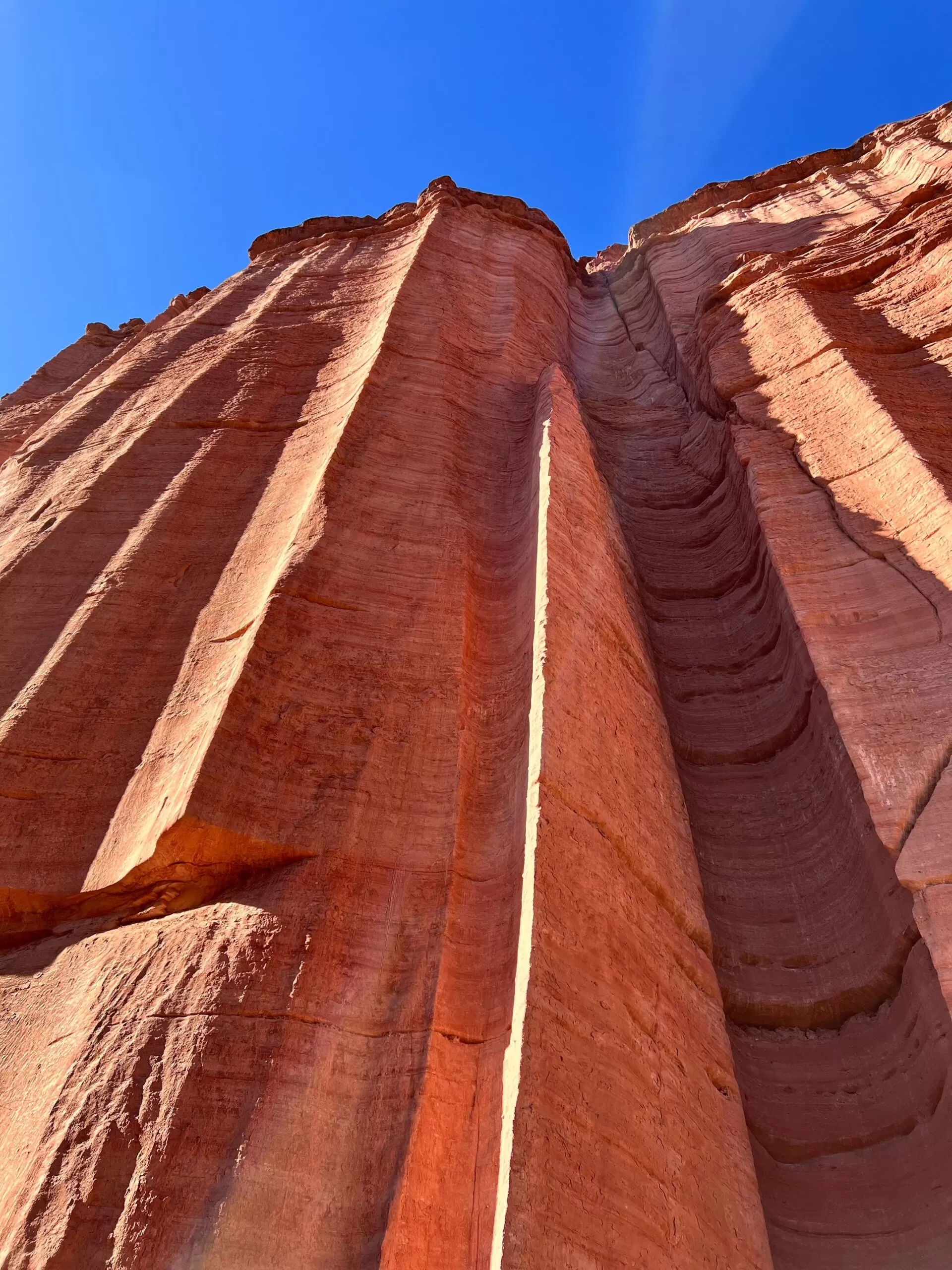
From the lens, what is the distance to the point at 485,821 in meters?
4.46

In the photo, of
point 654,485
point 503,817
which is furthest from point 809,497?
point 503,817

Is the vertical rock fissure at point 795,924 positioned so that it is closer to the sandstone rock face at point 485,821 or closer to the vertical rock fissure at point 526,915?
the sandstone rock face at point 485,821

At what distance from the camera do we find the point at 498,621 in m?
5.82

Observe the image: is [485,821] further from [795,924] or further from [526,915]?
[795,924]

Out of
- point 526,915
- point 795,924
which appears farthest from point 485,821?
point 795,924

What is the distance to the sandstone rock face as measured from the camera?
10.4 feet

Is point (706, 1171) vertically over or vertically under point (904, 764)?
under

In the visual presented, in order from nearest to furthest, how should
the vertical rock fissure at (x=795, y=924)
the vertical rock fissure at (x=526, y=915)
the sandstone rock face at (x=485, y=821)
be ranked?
the vertical rock fissure at (x=526, y=915) → the sandstone rock face at (x=485, y=821) → the vertical rock fissure at (x=795, y=924)

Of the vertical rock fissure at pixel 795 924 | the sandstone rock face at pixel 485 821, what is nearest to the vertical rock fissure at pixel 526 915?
the sandstone rock face at pixel 485 821

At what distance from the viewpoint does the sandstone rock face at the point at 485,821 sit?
3162mm

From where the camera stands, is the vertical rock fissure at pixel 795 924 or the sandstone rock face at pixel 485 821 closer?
the sandstone rock face at pixel 485 821

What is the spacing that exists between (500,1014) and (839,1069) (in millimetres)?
1676

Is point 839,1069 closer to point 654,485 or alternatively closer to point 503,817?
point 503,817

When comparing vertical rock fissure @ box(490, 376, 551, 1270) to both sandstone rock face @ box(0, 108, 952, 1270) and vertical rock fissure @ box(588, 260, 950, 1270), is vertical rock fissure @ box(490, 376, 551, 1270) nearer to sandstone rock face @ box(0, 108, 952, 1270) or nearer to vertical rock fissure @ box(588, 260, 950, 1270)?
sandstone rock face @ box(0, 108, 952, 1270)
